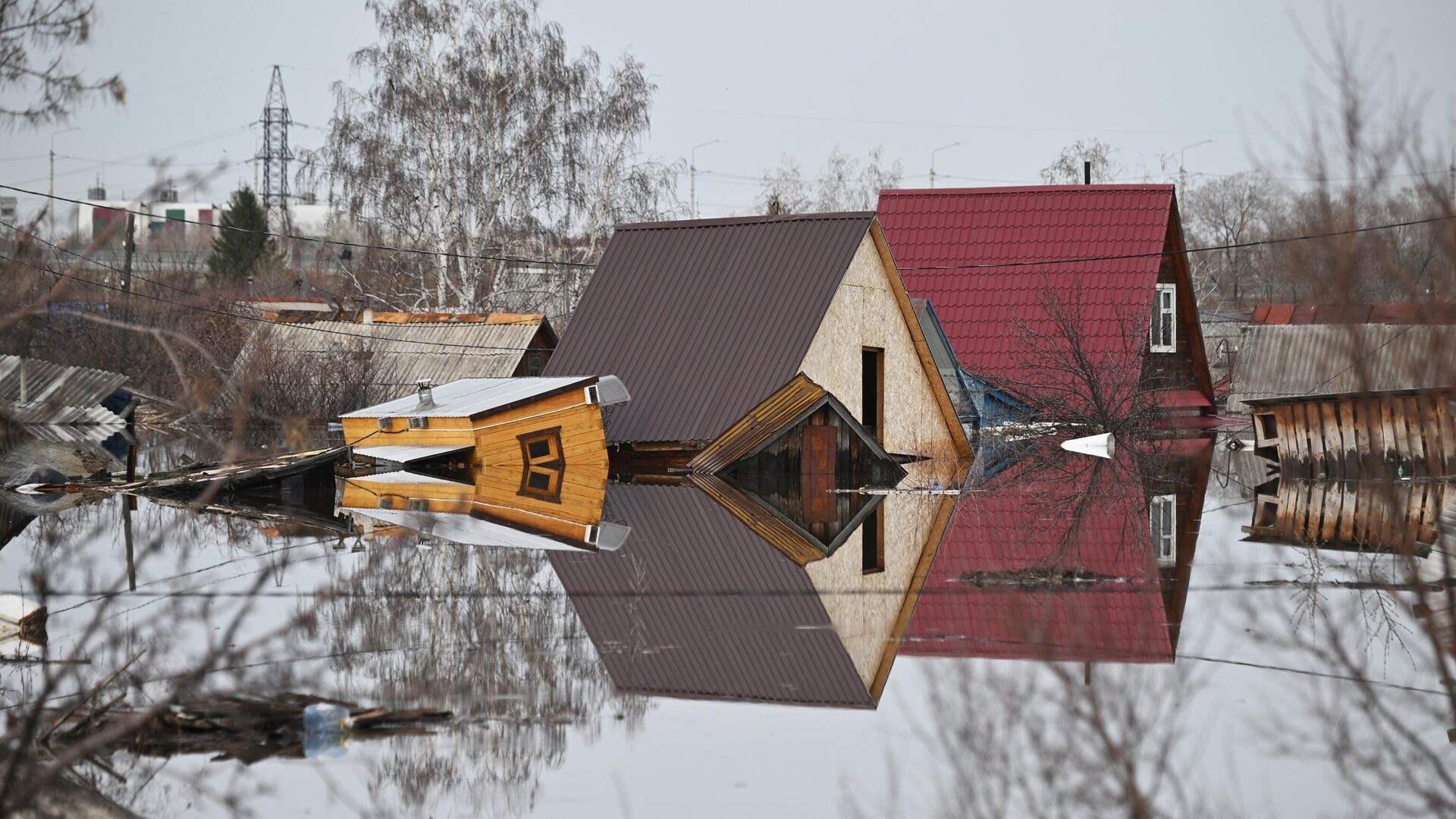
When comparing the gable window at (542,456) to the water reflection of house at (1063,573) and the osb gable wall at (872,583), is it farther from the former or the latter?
the osb gable wall at (872,583)

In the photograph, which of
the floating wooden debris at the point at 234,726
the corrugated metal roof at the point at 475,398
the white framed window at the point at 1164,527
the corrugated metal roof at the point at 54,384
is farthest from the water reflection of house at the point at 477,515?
the corrugated metal roof at the point at 54,384

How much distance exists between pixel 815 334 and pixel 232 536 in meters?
10.1

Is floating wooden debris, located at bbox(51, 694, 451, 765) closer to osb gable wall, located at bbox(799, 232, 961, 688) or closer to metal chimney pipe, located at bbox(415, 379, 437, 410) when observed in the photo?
osb gable wall, located at bbox(799, 232, 961, 688)

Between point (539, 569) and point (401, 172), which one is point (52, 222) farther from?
point (401, 172)

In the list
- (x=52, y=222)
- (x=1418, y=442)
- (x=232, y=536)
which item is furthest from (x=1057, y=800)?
(x=1418, y=442)

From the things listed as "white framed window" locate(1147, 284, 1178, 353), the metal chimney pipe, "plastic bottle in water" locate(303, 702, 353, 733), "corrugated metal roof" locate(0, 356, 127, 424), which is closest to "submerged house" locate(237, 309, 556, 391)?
"corrugated metal roof" locate(0, 356, 127, 424)

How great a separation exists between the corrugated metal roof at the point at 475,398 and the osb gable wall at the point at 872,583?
20.3ft

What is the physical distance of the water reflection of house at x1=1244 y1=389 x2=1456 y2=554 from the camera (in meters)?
14.2

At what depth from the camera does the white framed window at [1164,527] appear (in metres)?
10.8

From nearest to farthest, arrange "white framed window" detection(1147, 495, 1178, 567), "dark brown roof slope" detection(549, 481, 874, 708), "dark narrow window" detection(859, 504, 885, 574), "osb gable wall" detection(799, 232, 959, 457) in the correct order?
"dark brown roof slope" detection(549, 481, 874, 708), "dark narrow window" detection(859, 504, 885, 574), "white framed window" detection(1147, 495, 1178, 567), "osb gable wall" detection(799, 232, 959, 457)

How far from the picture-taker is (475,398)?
20.2 m

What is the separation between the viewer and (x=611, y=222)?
133 feet

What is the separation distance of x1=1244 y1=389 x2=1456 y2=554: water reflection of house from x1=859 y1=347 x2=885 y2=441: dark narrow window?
5.61m

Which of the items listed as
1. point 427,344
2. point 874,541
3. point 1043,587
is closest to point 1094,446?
point 874,541
